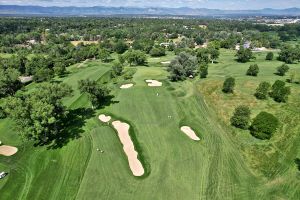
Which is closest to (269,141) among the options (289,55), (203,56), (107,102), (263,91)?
(263,91)

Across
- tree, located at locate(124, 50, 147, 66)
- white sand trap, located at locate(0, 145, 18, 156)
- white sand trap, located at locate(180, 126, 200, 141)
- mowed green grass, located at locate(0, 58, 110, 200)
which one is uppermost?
tree, located at locate(124, 50, 147, 66)

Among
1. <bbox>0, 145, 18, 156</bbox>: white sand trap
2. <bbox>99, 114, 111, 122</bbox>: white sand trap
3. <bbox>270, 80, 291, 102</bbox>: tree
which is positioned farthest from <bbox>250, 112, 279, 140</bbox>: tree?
<bbox>0, 145, 18, 156</bbox>: white sand trap

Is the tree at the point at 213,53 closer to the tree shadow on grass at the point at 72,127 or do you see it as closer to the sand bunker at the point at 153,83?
the sand bunker at the point at 153,83

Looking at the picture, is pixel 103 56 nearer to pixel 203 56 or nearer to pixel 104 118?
pixel 203 56

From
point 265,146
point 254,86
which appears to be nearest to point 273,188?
point 265,146

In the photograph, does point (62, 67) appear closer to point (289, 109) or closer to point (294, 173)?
point (289, 109)

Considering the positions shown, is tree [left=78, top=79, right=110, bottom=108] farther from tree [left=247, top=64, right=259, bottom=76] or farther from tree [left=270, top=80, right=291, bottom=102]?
tree [left=247, top=64, right=259, bottom=76]
